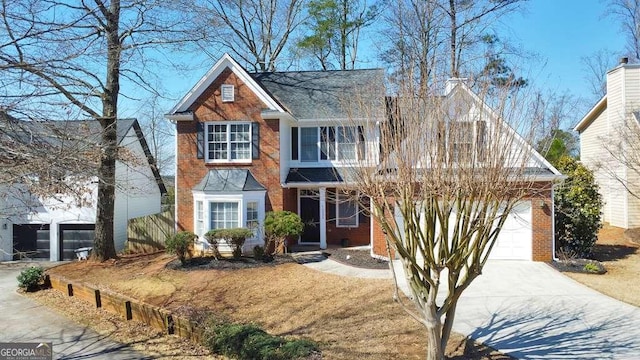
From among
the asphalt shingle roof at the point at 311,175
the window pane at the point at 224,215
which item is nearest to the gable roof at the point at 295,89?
the asphalt shingle roof at the point at 311,175

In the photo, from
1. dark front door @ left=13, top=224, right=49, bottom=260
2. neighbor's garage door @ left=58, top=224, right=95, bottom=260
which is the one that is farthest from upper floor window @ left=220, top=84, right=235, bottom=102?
dark front door @ left=13, top=224, right=49, bottom=260

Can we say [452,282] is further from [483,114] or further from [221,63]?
[221,63]

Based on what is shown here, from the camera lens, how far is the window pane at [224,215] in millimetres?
16719

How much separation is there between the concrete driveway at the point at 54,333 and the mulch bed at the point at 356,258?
314 inches

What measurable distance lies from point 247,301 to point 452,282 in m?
6.62

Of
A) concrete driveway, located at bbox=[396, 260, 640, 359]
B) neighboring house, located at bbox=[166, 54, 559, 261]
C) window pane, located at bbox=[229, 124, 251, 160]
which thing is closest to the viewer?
concrete driveway, located at bbox=[396, 260, 640, 359]

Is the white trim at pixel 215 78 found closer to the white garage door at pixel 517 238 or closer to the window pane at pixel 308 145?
the window pane at pixel 308 145

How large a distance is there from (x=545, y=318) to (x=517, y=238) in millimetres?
6329

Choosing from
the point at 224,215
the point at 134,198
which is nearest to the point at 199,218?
the point at 224,215

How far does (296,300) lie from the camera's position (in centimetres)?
1124

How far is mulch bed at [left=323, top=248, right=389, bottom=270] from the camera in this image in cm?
1455

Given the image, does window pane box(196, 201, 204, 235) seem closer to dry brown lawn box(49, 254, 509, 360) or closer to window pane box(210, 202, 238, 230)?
window pane box(210, 202, 238, 230)

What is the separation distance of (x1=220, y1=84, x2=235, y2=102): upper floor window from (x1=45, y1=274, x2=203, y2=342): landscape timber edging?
8638 millimetres

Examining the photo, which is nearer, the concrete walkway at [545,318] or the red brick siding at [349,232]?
the concrete walkway at [545,318]
